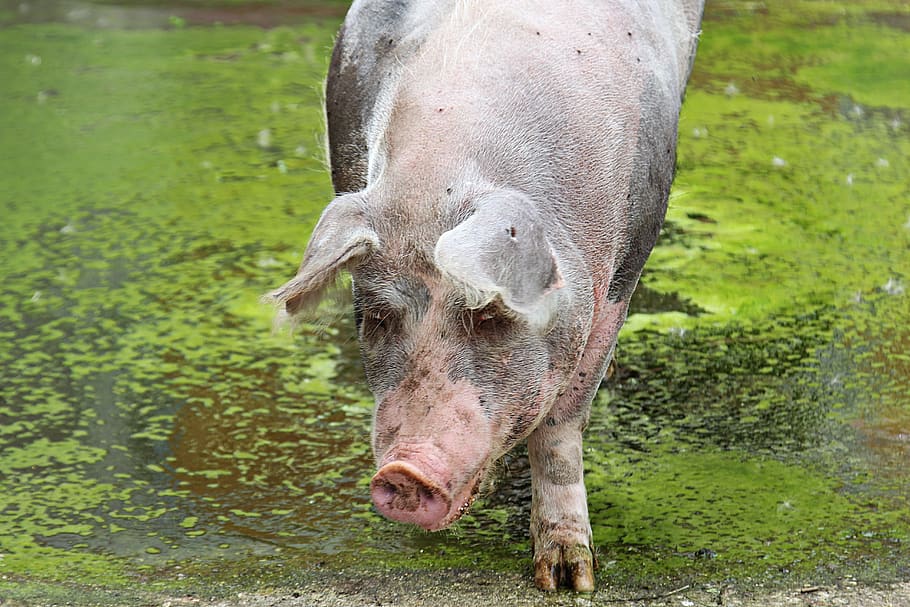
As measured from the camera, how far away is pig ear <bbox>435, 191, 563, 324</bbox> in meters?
2.68

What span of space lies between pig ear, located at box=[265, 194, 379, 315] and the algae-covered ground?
24cm

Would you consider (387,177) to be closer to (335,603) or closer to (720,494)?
(335,603)

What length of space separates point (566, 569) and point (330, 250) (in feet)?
3.55

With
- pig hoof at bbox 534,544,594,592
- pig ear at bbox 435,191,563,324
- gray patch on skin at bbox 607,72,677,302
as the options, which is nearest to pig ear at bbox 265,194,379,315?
pig ear at bbox 435,191,563,324

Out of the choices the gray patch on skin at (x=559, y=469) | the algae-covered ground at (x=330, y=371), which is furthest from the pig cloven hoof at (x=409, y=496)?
the gray patch on skin at (x=559, y=469)

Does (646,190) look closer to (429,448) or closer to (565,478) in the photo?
(565,478)

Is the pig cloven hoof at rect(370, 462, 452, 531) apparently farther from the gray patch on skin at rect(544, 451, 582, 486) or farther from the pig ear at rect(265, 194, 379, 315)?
the gray patch on skin at rect(544, 451, 582, 486)

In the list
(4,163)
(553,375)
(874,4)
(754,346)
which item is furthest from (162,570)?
(874,4)

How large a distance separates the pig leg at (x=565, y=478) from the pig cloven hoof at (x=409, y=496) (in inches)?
22.4

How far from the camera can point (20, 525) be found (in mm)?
3711

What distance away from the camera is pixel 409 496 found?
2834 mm

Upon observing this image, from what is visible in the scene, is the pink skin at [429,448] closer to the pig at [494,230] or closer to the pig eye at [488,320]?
the pig at [494,230]

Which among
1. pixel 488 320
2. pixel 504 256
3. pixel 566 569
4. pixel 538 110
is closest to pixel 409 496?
pixel 488 320

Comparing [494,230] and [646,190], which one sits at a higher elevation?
[494,230]
